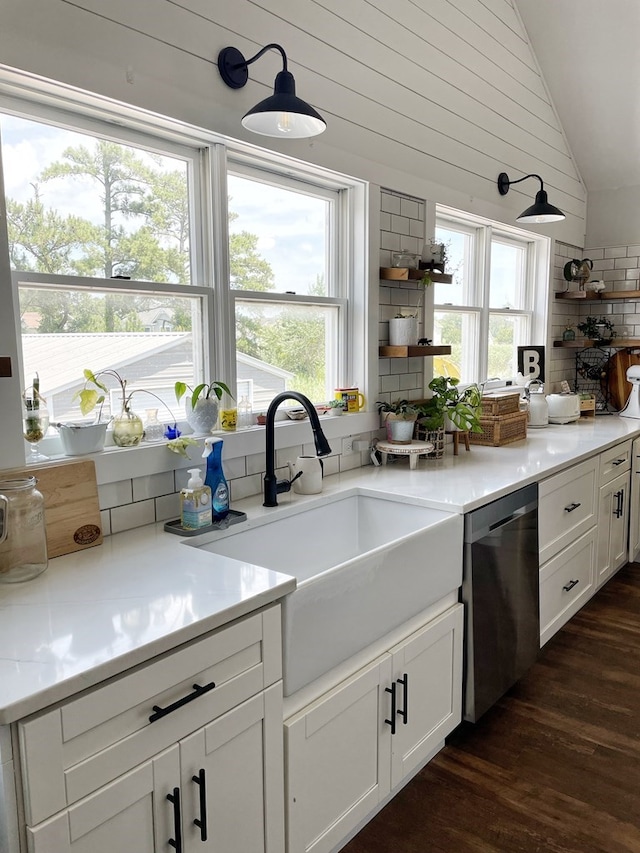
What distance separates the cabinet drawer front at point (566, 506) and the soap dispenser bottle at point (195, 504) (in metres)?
1.50

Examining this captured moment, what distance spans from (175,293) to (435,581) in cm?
128

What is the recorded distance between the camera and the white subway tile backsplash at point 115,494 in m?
1.90

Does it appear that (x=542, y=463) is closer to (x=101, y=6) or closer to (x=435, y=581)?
(x=435, y=581)

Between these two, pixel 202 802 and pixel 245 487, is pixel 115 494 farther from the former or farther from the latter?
pixel 202 802

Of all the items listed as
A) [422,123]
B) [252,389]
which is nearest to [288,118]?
[252,389]

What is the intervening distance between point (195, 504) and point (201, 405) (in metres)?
0.40

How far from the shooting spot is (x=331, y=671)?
172 centimetres

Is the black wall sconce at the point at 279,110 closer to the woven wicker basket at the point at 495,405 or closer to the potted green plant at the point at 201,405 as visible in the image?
the potted green plant at the point at 201,405

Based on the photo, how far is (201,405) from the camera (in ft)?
7.12

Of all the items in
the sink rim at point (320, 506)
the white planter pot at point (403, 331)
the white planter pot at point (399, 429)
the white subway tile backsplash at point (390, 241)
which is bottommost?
the sink rim at point (320, 506)

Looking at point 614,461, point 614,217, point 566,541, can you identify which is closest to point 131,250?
point 566,541

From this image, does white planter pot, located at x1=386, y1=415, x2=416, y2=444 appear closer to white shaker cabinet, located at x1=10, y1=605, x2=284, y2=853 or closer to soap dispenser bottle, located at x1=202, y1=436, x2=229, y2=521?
soap dispenser bottle, located at x1=202, y1=436, x2=229, y2=521

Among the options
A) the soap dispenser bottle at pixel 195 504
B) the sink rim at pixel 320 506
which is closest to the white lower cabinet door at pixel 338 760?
the sink rim at pixel 320 506

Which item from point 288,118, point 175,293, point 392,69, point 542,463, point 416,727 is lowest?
point 416,727
